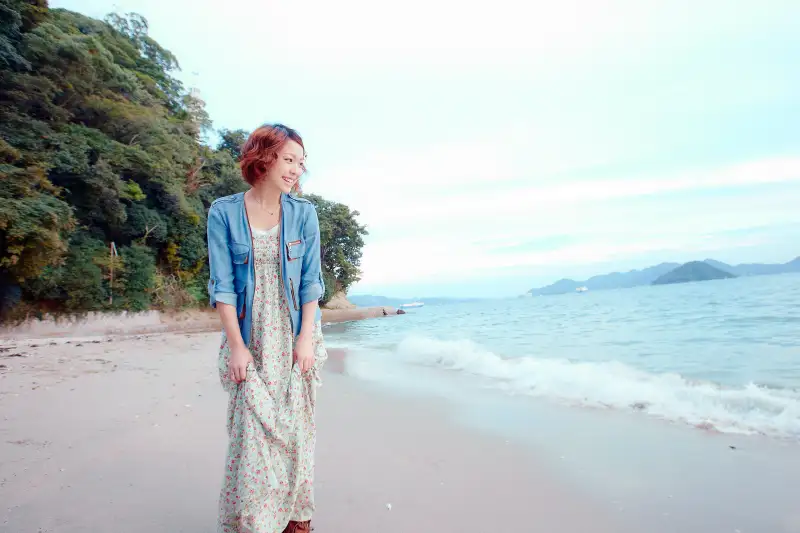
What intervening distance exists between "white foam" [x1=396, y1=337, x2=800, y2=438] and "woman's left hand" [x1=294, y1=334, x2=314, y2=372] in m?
3.19

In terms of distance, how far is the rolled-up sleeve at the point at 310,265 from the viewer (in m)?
1.70

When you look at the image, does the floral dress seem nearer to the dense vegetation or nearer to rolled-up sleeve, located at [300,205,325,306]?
rolled-up sleeve, located at [300,205,325,306]

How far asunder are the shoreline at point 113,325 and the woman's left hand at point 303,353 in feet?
48.8

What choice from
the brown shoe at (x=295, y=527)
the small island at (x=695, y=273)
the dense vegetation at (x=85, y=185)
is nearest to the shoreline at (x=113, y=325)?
the dense vegetation at (x=85, y=185)

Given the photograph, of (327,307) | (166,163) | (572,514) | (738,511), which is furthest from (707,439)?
(327,307)

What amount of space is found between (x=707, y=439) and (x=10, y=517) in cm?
397

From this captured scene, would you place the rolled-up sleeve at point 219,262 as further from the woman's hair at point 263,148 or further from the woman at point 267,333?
the woman's hair at point 263,148

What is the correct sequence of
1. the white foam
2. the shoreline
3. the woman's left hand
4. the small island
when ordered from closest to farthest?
the woman's left hand < the white foam < the shoreline < the small island

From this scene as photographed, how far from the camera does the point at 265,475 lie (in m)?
1.51

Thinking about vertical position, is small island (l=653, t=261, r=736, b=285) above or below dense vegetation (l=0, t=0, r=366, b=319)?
below

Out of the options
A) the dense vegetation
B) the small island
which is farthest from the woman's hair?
the small island

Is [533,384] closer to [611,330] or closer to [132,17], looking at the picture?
[611,330]

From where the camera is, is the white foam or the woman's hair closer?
the woman's hair

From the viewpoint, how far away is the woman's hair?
1.63 meters
